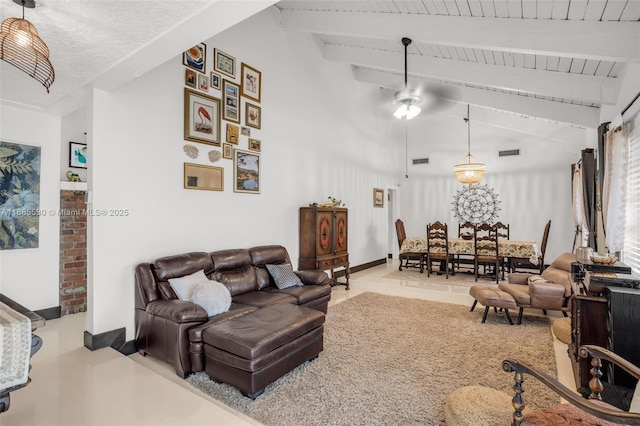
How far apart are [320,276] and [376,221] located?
4.03 meters

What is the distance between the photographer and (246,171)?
4.51 metres

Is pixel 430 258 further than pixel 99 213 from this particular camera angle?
Yes

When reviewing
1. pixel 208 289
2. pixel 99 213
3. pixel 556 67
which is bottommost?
pixel 208 289

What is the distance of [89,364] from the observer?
275 centimetres

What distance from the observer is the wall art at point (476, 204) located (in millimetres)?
8203

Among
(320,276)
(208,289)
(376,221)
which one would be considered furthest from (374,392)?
(376,221)

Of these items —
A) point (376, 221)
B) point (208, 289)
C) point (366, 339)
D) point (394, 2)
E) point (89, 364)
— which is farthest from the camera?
point (376, 221)

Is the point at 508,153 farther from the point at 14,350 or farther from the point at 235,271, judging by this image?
the point at 14,350

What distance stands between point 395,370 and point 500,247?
465 centimetres

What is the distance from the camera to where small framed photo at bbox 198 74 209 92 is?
12.7 feet

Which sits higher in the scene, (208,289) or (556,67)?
(556,67)

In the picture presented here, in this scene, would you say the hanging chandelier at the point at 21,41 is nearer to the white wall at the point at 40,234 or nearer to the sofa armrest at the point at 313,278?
the white wall at the point at 40,234

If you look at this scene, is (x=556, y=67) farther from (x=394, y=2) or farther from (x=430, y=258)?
(x=430, y=258)

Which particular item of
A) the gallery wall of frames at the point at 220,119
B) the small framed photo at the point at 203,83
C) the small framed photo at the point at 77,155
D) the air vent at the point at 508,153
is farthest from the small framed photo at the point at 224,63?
the air vent at the point at 508,153
